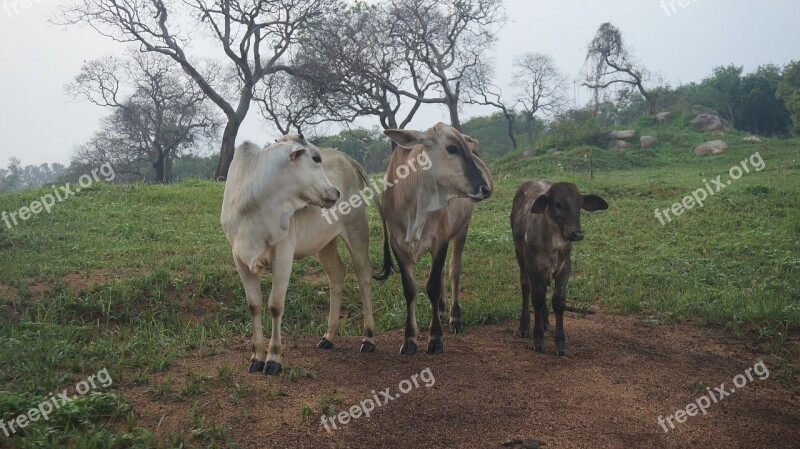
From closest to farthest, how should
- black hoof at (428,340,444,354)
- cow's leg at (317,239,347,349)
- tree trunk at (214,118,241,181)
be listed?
black hoof at (428,340,444,354)
cow's leg at (317,239,347,349)
tree trunk at (214,118,241,181)

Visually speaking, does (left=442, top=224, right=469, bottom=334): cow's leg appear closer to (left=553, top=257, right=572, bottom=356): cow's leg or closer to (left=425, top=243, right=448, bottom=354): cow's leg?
(left=425, top=243, right=448, bottom=354): cow's leg

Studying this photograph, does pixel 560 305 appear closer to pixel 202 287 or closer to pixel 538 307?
pixel 538 307

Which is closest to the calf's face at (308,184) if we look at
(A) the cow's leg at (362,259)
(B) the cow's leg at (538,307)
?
(A) the cow's leg at (362,259)

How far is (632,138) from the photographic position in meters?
21.2

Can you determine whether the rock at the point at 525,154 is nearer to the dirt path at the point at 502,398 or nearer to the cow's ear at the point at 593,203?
the cow's ear at the point at 593,203

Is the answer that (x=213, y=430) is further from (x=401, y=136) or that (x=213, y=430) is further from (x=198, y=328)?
(x=401, y=136)

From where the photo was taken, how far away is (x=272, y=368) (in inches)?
169

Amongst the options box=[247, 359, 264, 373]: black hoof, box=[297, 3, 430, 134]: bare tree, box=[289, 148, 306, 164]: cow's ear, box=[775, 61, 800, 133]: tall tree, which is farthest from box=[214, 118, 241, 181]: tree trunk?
box=[775, 61, 800, 133]: tall tree

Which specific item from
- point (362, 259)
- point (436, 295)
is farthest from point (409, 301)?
point (362, 259)

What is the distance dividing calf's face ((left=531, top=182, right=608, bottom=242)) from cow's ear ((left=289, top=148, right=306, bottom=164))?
1760 millimetres

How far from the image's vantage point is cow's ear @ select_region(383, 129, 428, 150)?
5.10 meters

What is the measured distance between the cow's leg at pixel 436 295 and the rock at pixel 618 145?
16.9 m

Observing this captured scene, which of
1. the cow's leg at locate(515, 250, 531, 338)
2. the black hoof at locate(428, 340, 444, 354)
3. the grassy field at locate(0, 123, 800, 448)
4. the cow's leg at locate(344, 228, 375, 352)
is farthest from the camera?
the cow's leg at locate(515, 250, 531, 338)

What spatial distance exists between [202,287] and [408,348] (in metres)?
2.45
